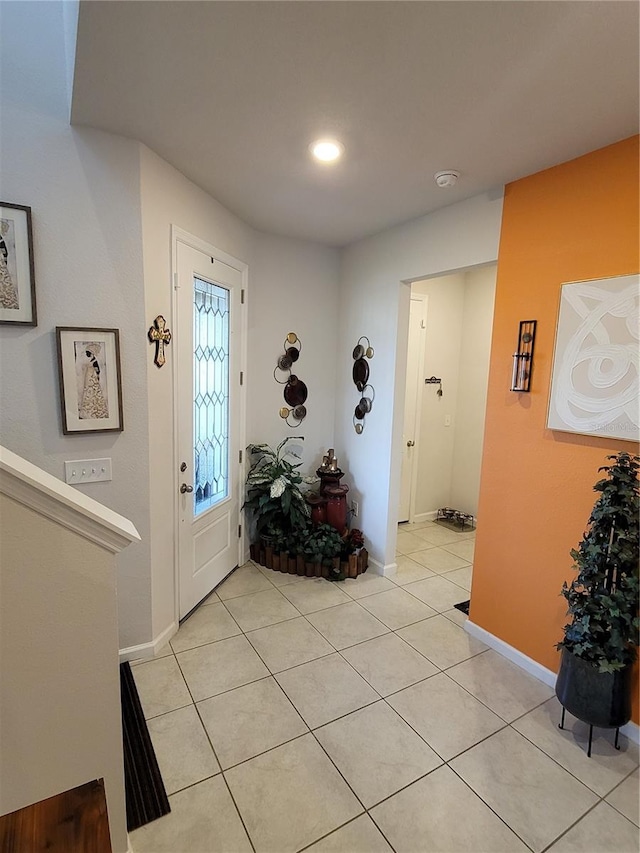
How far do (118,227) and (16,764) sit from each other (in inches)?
81.6

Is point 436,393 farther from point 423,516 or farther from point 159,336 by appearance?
point 159,336

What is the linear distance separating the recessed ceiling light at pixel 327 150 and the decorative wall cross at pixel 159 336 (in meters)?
1.13

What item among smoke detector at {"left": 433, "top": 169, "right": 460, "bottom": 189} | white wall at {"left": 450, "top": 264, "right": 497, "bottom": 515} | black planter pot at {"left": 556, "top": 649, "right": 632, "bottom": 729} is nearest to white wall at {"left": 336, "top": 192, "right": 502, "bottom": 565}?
smoke detector at {"left": 433, "top": 169, "right": 460, "bottom": 189}

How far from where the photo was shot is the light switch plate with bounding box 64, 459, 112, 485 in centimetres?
200

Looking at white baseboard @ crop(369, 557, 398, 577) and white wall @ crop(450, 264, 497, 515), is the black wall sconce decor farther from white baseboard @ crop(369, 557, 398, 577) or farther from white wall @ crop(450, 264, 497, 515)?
white wall @ crop(450, 264, 497, 515)

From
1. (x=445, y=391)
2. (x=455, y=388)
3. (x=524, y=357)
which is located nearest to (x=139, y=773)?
(x=524, y=357)

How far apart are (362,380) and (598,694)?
8.02 feet

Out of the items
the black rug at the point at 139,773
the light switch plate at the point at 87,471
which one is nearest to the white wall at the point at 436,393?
the light switch plate at the point at 87,471

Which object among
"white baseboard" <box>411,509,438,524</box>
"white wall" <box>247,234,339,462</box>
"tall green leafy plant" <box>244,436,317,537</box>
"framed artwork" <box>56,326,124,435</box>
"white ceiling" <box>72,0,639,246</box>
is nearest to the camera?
"white ceiling" <box>72,0,639,246</box>

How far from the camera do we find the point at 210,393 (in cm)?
283

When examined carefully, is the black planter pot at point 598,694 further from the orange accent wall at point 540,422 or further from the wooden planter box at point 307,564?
the wooden planter box at point 307,564

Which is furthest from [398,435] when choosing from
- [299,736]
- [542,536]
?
[299,736]

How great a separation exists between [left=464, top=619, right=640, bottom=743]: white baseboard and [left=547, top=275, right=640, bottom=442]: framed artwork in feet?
4.28

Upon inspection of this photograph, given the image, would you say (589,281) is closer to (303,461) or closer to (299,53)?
(299,53)
